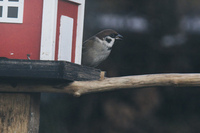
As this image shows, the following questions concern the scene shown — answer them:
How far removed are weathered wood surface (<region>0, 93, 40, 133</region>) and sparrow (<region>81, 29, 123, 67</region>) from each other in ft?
2.16

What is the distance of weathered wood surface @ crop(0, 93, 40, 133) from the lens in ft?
12.3

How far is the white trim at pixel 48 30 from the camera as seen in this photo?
3674 millimetres

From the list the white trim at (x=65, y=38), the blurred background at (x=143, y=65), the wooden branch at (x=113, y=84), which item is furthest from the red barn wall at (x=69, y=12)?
the blurred background at (x=143, y=65)

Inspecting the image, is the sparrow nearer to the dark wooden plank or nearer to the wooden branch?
the wooden branch

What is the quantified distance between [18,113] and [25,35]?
1.41 ft

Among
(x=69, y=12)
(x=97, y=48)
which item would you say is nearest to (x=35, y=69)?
(x=69, y=12)

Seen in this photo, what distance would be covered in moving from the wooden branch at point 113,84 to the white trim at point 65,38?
0.59 ft

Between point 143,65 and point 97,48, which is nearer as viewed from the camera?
point 97,48

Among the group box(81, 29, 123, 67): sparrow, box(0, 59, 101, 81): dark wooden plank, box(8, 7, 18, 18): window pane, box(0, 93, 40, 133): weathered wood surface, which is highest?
box(8, 7, 18, 18): window pane

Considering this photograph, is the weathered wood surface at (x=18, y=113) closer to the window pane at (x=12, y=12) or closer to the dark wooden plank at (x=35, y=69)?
the dark wooden plank at (x=35, y=69)

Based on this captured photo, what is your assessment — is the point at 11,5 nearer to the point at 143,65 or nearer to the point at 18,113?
the point at 18,113

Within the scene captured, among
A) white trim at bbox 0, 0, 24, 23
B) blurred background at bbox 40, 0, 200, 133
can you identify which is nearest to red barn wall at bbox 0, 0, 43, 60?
white trim at bbox 0, 0, 24, 23

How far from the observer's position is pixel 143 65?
6.21 metres

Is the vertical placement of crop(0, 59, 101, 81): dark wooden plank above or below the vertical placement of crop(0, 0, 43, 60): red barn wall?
below
